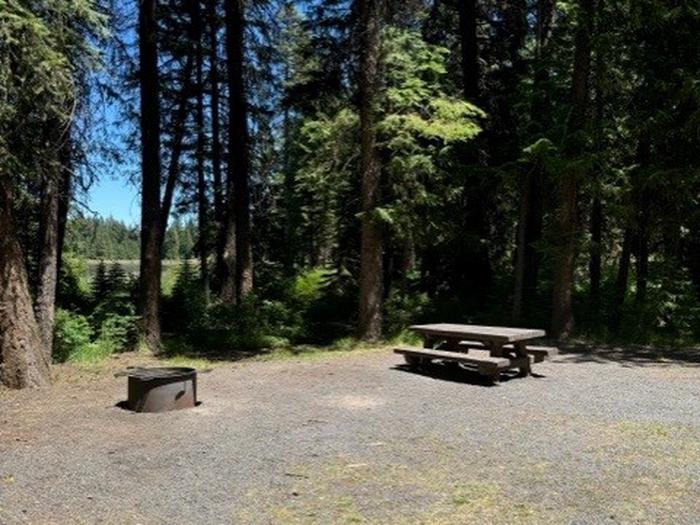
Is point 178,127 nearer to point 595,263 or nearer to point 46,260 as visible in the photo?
point 46,260

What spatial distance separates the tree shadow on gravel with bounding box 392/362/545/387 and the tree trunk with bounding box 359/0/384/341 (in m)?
3.20

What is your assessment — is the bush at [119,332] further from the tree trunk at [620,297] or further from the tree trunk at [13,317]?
the tree trunk at [620,297]

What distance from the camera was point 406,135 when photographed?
1273 centimetres

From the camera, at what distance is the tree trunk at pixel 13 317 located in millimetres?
8219

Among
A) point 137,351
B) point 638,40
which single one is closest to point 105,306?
point 137,351

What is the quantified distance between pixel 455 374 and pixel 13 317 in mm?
5891

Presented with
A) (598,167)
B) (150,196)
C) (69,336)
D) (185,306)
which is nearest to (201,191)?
(185,306)

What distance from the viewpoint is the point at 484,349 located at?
10383mm

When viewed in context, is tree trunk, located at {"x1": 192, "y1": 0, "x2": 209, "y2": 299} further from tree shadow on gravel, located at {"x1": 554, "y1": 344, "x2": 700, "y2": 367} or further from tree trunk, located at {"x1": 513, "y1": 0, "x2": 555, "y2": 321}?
tree shadow on gravel, located at {"x1": 554, "y1": 344, "x2": 700, "y2": 367}

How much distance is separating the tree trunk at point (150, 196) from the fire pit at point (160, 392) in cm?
586

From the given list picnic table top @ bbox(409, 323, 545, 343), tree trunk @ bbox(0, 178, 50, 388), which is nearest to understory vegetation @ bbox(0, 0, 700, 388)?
tree trunk @ bbox(0, 178, 50, 388)

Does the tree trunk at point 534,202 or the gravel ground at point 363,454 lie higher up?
the tree trunk at point 534,202

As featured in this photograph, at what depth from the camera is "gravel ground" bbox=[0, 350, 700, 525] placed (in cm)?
433

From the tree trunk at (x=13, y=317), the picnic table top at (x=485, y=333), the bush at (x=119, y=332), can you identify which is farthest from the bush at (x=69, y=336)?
the picnic table top at (x=485, y=333)
